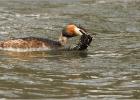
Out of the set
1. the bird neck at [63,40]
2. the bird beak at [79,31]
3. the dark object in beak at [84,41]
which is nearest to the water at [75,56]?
the dark object in beak at [84,41]

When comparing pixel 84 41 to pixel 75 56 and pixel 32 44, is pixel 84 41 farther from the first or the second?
pixel 32 44

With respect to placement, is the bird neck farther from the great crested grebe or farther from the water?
the water

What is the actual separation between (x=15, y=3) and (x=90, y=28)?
241 inches

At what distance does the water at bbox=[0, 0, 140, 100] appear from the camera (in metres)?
10.9

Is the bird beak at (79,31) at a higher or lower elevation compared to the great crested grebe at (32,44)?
higher

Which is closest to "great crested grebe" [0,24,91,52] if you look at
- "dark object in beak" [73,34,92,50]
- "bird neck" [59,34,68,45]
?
"dark object in beak" [73,34,92,50]

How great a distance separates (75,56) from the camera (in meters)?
15.3

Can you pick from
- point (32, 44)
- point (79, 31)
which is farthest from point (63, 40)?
point (32, 44)

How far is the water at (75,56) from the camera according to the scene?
1089cm

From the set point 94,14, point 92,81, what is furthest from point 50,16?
point 92,81

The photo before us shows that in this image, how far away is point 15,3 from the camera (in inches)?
985

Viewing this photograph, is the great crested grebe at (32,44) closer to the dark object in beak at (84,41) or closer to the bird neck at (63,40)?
the dark object in beak at (84,41)

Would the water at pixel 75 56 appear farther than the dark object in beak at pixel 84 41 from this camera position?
No

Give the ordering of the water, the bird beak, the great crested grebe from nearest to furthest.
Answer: the water
the great crested grebe
the bird beak
